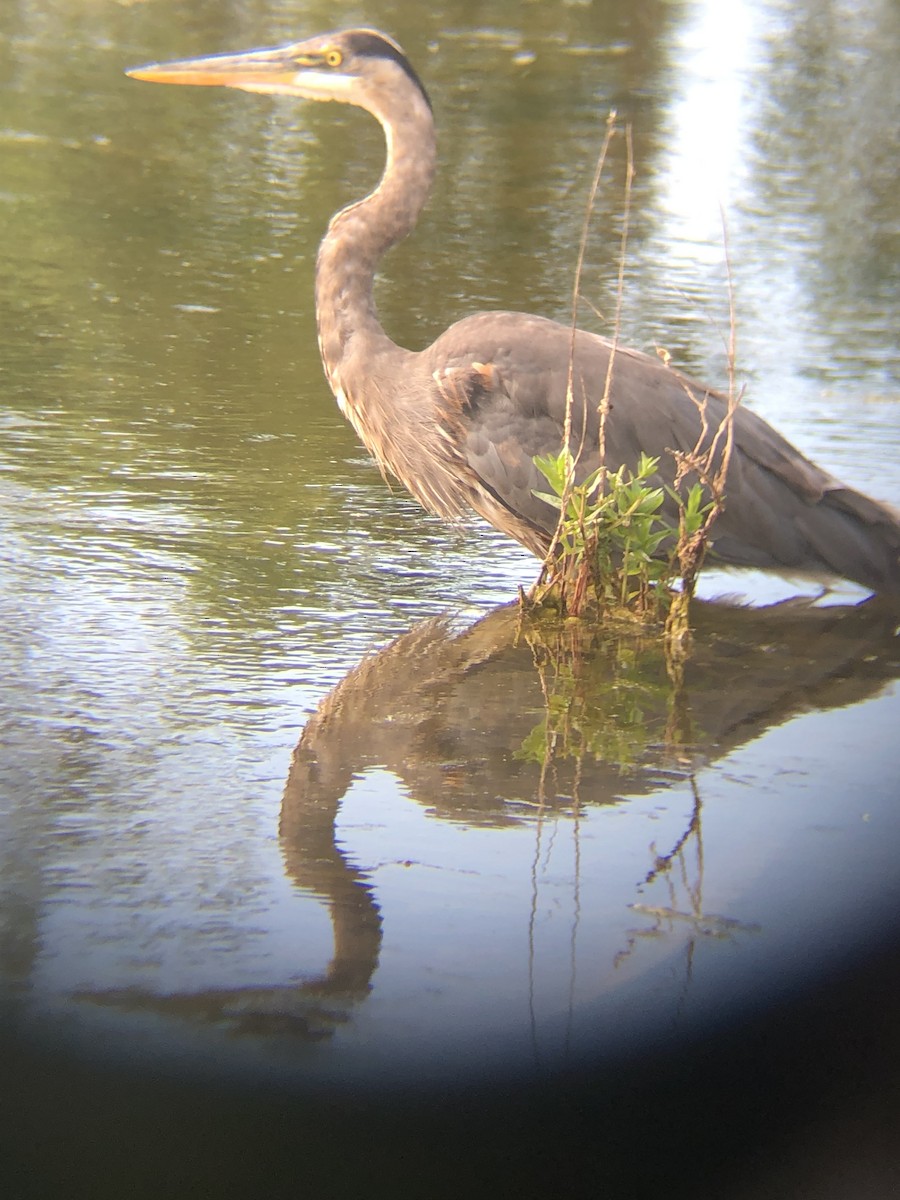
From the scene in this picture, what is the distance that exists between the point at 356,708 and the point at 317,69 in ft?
9.50

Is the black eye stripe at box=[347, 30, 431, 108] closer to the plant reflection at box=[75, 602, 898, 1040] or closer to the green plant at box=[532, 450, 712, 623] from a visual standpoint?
the green plant at box=[532, 450, 712, 623]

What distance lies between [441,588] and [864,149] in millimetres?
9923

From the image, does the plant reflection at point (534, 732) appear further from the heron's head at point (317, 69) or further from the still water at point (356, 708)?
the heron's head at point (317, 69)

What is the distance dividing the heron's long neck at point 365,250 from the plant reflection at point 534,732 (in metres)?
1.22

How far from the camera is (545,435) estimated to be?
207 inches

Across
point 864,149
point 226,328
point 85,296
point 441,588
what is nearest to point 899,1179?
point 441,588

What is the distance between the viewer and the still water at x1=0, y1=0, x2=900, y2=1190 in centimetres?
291

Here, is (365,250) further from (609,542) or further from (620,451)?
(609,542)

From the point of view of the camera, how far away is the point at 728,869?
3414 mm

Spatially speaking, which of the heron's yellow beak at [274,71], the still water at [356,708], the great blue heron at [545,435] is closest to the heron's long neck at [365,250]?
the great blue heron at [545,435]

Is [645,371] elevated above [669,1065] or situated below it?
above

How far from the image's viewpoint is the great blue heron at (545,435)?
17.3ft

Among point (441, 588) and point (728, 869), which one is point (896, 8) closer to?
point (441, 588)

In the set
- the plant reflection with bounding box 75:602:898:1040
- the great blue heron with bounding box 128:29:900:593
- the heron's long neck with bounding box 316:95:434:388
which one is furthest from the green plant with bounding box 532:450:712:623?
the heron's long neck with bounding box 316:95:434:388
